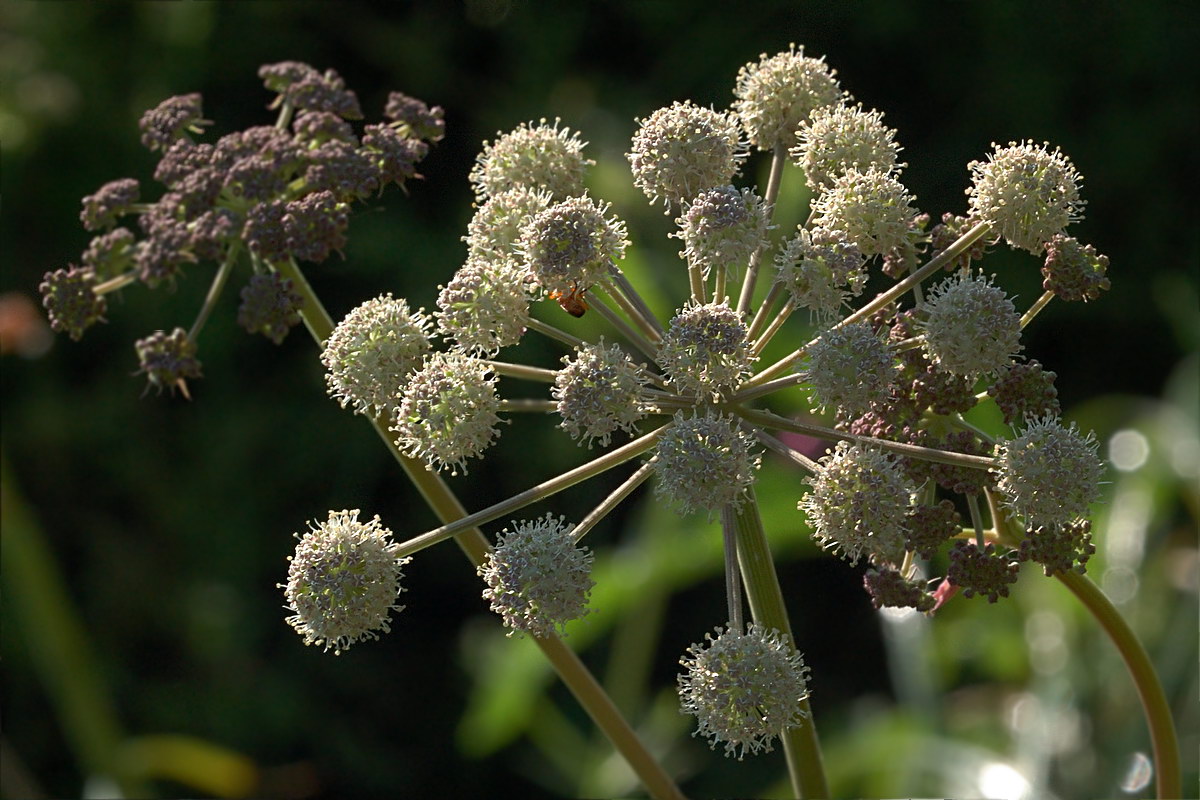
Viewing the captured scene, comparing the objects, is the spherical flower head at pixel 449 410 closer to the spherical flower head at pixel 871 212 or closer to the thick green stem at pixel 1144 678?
the spherical flower head at pixel 871 212

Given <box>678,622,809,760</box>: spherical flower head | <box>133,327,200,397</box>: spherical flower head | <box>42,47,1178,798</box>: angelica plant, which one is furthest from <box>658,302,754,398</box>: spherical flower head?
<box>133,327,200,397</box>: spherical flower head

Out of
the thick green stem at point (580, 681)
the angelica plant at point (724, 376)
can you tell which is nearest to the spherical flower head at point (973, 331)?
the angelica plant at point (724, 376)

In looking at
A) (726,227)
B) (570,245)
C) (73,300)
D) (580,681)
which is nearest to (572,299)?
(570,245)

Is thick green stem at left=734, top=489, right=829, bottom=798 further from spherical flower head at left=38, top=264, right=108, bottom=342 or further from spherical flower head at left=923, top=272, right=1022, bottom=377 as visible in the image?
spherical flower head at left=38, top=264, right=108, bottom=342

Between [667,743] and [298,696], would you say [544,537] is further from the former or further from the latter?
[298,696]

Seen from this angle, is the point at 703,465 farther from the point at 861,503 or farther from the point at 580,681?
the point at 580,681

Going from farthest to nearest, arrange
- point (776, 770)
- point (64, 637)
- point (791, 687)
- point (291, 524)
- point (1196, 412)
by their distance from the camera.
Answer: point (291, 524), point (776, 770), point (1196, 412), point (64, 637), point (791, 687)

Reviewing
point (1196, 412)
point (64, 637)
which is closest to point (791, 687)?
point (64, 637)
